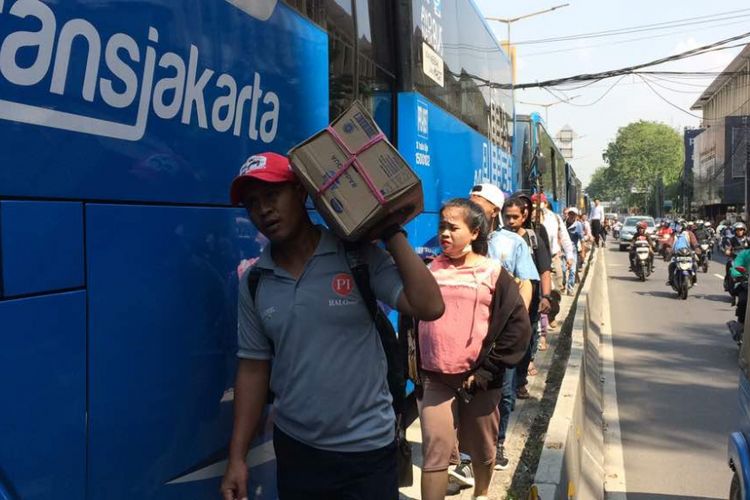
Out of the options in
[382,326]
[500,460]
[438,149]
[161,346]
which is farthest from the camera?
[438,149]

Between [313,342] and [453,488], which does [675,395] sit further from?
[313,342]

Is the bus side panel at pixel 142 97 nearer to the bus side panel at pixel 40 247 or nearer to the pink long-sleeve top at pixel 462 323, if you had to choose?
the bus side panel at pixel 40 247

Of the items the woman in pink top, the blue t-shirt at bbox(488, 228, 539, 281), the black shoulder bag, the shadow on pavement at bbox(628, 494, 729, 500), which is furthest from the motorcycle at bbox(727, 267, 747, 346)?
the black shoulder bag

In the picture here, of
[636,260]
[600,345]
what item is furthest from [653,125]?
[600,345]

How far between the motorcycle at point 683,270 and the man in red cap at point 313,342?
48.2 ft

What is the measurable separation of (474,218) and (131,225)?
7.23 feet

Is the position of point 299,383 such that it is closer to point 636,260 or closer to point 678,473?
point 678,473

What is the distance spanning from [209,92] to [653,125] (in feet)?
411

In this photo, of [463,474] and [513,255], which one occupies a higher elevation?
[513,255]

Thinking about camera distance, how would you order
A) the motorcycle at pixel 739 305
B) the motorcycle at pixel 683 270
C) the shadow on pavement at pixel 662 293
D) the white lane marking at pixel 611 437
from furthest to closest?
the shadow on pavement at pixel 662 293 → the motorcycle at pixel 683 270 → the motorcycle at pixel 739 305 → the white lane marking at pixel 611 437

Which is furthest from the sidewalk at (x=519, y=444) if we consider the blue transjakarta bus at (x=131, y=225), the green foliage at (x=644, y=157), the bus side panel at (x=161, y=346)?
the green foliage at (x=644, y=157)

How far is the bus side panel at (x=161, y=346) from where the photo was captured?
194 centimetres

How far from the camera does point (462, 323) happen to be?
3.89 meters

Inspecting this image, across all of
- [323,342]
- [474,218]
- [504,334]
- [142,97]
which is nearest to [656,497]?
[504,334]
